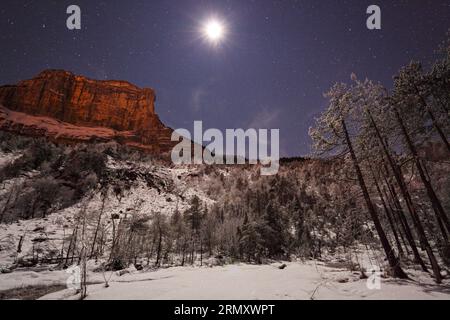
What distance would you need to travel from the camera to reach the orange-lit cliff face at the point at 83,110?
112750 millimetres

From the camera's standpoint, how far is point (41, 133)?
104250 mm

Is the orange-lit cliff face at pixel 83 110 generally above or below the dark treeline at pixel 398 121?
above

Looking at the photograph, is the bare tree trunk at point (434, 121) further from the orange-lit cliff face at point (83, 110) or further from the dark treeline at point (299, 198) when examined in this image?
the orange-lit cliff face at point (83, 110)

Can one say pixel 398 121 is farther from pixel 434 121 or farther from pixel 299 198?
pixel 299 198

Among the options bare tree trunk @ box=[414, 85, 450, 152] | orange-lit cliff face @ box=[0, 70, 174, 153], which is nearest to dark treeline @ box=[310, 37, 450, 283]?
bare tree trunk @ box=[414, 85, 450, 152]

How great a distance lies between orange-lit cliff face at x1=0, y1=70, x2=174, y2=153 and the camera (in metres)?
113

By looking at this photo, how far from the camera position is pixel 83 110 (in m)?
134

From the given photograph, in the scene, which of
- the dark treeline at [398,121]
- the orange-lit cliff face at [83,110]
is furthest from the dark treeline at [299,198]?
the orange-lit cliff face at [83,110]

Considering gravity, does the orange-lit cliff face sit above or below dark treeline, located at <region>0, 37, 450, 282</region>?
above

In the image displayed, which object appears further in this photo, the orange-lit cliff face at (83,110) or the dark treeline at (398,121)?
the orange-lit cliff face at (83,110)

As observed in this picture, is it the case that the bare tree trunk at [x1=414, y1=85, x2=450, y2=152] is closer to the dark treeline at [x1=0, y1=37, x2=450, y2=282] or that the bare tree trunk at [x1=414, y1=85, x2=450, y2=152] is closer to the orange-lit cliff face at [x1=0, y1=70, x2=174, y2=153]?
the dark treeline at [x1=0, y1=37, x2=450, y2=282]

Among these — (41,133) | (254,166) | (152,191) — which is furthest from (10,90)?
(254,166)

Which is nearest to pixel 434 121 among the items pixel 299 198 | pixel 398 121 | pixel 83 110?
pixel 398 121

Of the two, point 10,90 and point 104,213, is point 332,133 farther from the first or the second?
point 10,90
